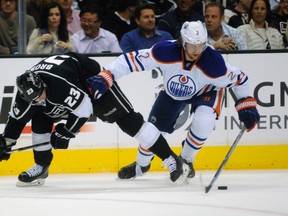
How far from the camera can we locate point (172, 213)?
5230 millimetres

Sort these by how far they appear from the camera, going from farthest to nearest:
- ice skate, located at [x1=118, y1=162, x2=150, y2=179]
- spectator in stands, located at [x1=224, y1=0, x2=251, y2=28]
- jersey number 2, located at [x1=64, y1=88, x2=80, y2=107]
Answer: spectator in stands, located at [x1=224, y1=0, x2=251, y2=28] → ice skate, located at [x1=118, y1=162, x2=150, y2=179] → jersey number 2, located at [x1=64, y1=88, x2=80, y2=107]

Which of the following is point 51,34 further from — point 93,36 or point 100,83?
point 100,83

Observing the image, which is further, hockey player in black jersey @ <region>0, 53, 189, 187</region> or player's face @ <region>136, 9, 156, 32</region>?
player's face @ <region>136, 9, 156, 32</region>

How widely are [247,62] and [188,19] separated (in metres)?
0.74

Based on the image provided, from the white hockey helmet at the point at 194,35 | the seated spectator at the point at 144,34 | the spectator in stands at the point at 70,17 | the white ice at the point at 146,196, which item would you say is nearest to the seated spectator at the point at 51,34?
the spectator in stands at the point at 70,17

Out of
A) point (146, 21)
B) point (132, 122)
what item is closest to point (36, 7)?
point (146, 21)

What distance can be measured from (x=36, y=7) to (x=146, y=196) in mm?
2488

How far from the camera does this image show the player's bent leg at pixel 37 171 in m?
6.64

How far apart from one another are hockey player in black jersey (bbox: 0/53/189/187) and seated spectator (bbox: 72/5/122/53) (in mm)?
1289

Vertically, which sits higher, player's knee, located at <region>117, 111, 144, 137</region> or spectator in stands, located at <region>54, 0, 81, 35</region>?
spectator in stands, located at <region>54, 0, 81, 35</region>

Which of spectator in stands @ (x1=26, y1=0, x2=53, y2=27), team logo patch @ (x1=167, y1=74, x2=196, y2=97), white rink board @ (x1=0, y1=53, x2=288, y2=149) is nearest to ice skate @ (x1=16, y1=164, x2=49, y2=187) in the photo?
white rink board @ (x1=0, y1=53, x2=288, y2=149)

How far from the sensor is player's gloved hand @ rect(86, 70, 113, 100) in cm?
624

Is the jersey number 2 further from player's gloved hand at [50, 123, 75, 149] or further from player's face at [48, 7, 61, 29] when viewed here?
player's face at [48, 7, 61, 29]

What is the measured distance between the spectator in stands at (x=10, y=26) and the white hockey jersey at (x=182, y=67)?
139cm
